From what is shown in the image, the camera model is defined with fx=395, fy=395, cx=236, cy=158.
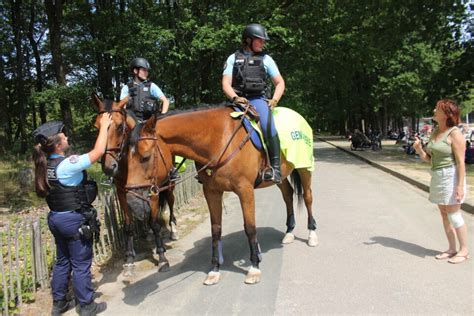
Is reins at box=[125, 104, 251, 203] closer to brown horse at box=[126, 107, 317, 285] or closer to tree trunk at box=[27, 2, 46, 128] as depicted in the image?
brown horse at box=[126, 107, 317, 285]

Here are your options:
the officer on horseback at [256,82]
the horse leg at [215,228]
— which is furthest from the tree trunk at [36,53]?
the horse leg at [215,228]


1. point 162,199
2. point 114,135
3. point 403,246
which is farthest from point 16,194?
point 403,246

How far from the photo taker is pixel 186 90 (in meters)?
23.3

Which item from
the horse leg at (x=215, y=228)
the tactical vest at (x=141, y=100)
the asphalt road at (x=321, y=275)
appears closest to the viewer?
the asphalt road at (x=321, y=275)

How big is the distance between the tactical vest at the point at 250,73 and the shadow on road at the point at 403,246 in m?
2.83

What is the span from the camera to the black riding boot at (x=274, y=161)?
4766 mm

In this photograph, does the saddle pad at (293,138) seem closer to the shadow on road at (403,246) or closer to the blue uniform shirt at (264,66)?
the blue uniform shirt at (264,66)

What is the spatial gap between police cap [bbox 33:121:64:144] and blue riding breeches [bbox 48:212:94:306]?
0.71 m

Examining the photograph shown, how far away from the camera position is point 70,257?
12.6 ft

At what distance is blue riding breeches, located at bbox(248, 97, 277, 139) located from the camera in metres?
4.75

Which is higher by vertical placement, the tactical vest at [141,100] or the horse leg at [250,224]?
the tactical vest at [141,100]

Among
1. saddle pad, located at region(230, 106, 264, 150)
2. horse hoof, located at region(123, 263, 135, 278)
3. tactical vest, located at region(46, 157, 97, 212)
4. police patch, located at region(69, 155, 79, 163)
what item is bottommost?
horse hoof, located at region(123, 263, 135, 278)

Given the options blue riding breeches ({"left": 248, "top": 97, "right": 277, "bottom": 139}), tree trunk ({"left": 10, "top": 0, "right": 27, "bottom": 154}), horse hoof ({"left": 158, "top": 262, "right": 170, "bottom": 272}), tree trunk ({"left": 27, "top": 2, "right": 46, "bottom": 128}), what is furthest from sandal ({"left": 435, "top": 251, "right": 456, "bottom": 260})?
tree trunk ({"left": 27, "top": 2, "right": 46, "bottom": 128})

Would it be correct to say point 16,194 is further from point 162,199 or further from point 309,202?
point 309,202
